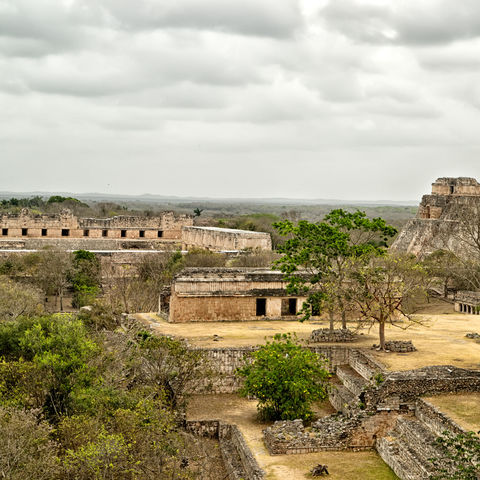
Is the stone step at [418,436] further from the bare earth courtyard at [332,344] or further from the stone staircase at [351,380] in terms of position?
the stone staircase at [351,380]

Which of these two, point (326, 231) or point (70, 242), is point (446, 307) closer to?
point (326, 231)

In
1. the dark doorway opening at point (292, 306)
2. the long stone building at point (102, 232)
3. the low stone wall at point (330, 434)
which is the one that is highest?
the long stone building at point (102, 232)

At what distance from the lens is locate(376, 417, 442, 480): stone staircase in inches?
352

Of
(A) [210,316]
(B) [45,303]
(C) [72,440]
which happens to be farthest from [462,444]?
(B) [45,303]

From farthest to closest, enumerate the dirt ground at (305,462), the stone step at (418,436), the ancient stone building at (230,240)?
the ancient stone building at (230,240), the dirt ground at (305,462), the stone step at (418,436)

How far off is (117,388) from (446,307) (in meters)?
16.0

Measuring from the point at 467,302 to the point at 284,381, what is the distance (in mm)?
12613

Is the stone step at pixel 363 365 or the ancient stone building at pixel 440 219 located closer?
the stone step at pixel 363 365

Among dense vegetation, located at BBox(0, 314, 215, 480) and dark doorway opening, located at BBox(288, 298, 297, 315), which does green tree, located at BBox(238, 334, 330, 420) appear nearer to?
dense vegetation, located at BBox(0, 314, 215, 480)

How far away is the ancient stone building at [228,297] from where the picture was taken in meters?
17.1

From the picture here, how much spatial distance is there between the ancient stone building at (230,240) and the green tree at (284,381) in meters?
18.8

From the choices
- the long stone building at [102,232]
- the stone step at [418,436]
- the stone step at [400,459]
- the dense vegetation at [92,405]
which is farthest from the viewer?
the long stone building at [102,232]

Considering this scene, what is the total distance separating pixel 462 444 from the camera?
8.45m

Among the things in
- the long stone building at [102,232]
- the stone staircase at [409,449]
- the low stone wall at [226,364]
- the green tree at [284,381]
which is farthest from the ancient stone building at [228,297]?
the long stone building at [102,232]
